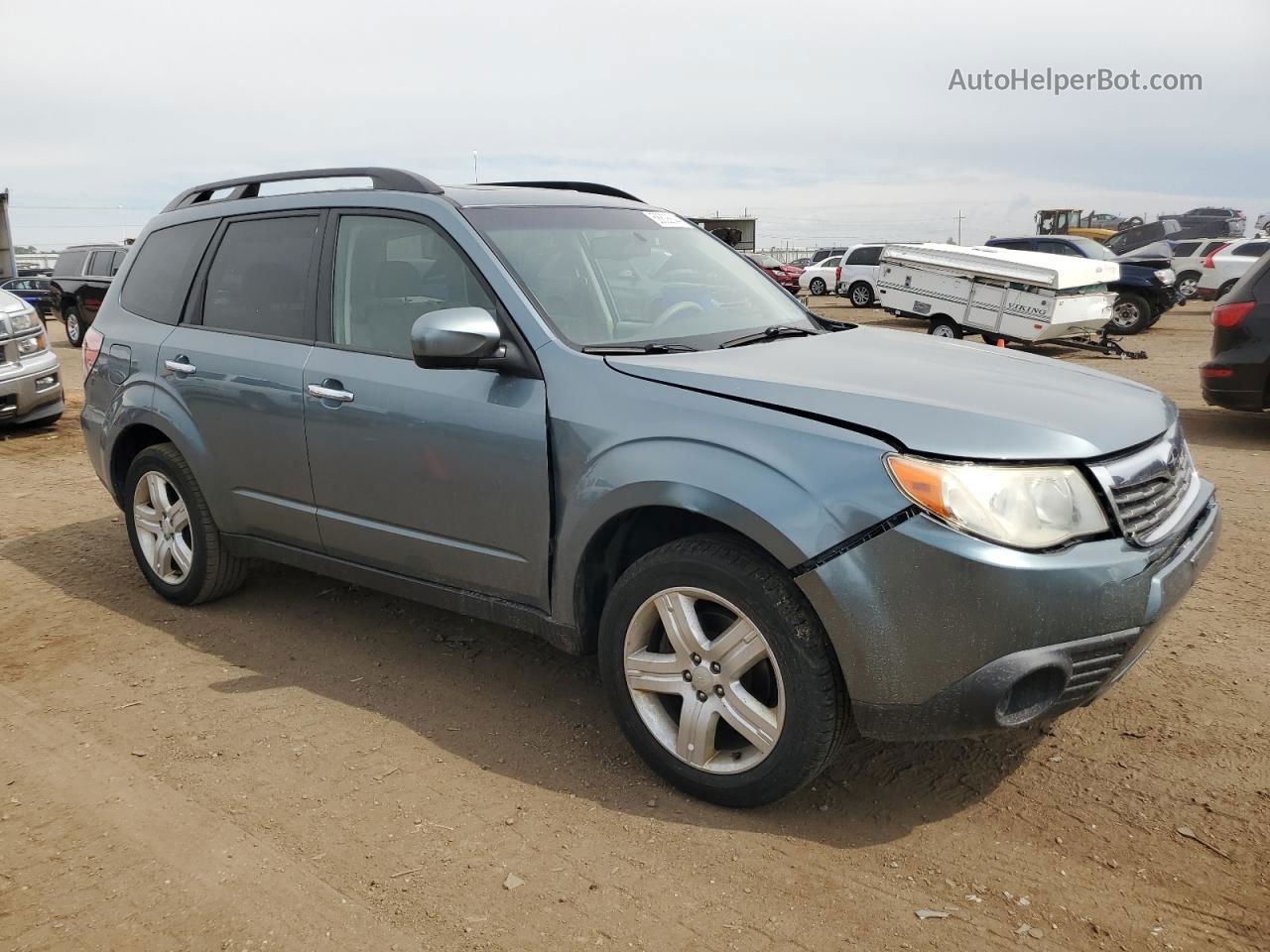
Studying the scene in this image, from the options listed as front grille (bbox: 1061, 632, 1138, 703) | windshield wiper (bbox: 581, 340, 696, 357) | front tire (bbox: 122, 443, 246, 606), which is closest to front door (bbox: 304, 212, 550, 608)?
windshield wiper (bbox: 581, 340, 696, 357)

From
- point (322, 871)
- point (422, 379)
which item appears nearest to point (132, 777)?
point (322, 871)

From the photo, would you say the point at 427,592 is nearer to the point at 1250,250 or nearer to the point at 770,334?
the point at 770,334

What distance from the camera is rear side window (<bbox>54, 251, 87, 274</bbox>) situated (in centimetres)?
1988

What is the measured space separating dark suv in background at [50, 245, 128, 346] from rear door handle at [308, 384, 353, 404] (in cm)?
1683

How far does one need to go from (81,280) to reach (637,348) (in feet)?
62.7

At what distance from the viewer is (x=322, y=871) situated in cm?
289

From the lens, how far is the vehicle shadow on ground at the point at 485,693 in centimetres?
323

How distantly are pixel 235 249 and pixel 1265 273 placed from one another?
8.11 m

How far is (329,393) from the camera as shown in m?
4.03

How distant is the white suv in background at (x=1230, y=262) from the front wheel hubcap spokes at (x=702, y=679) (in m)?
24.9

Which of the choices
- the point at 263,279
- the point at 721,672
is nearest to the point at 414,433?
the point at 263,279

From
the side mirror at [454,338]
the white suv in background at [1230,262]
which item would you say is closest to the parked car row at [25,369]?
the side mirror at [454,338]

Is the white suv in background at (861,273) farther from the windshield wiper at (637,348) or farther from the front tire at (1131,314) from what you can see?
the windshield wiper at (637,348)

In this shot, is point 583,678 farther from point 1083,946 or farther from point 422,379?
point 1083,946
